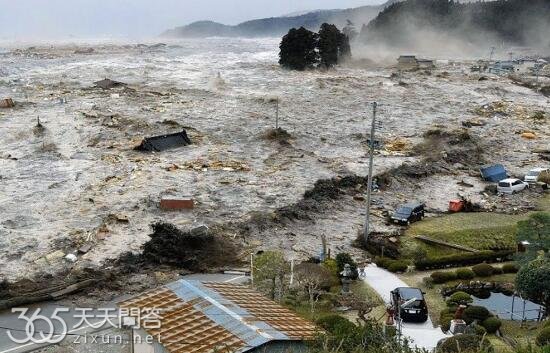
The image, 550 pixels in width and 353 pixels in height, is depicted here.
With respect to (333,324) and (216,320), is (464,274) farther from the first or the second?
(216,320)

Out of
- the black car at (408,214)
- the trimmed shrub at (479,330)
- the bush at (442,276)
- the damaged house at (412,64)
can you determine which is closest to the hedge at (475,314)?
the trimmed shrub at (479,330)

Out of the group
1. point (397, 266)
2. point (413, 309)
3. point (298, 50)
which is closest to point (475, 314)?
point (413, 309)

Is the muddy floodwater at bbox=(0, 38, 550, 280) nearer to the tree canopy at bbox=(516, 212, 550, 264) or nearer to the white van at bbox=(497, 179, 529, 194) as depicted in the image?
the white van at bbox=(497, 179, 529, 194)

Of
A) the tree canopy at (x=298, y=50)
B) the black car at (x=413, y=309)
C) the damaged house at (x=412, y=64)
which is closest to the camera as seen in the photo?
the black car at (x=413, y=309)

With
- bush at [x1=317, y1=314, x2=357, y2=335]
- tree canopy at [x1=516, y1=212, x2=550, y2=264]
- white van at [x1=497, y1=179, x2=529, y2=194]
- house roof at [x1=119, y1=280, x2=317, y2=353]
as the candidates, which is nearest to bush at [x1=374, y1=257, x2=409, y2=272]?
tree canopy at [x1=516, y1=212, x2=550, y2=264]

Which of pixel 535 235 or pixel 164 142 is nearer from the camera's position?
pixel 535 235

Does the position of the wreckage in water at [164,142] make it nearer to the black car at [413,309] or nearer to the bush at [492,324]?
the black car at [413,309]
